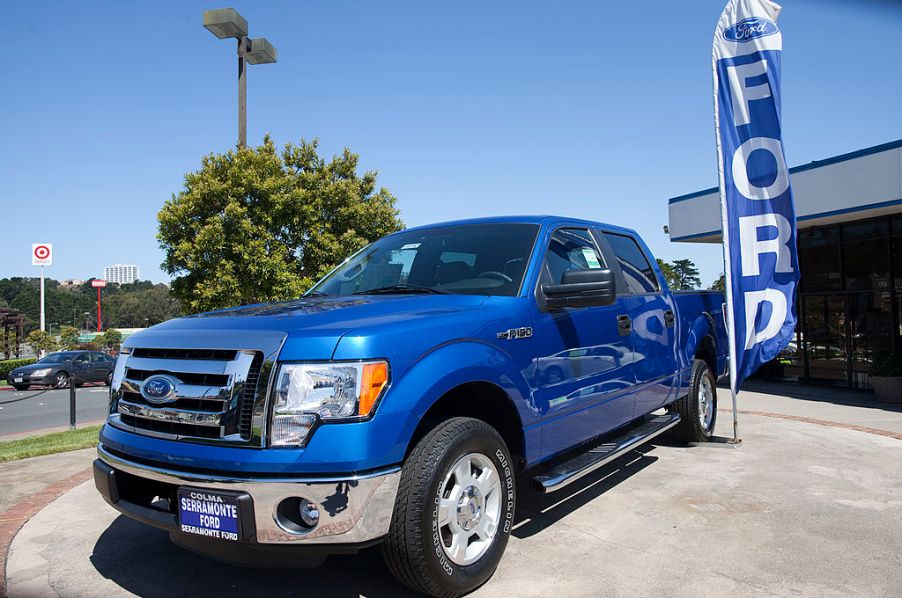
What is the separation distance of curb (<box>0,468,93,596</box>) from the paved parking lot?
0.21 ft

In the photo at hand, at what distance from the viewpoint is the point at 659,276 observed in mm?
5664

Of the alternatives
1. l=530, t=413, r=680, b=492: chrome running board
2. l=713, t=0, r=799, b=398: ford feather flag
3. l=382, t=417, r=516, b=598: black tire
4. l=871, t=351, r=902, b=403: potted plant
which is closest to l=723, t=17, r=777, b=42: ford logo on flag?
l=713, t=0, r=799, b=398: ford feather flag

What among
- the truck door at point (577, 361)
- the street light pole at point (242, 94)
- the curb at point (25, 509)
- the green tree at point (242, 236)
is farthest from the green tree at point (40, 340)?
the truck door at point (577, 361)

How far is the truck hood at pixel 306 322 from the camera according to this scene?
2633mm

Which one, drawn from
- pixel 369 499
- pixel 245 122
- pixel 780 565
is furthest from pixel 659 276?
pixel 245 122

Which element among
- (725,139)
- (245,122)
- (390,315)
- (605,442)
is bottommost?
(605,442)

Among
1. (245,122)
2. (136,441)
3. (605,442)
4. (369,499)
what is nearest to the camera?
(369,499)

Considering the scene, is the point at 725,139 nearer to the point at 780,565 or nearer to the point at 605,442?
the point at 605,442

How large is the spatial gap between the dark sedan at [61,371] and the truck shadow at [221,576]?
20860 mm

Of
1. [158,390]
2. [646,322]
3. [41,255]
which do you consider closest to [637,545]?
[646,322]

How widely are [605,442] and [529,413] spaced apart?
155cm

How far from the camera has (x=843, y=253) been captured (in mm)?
13219

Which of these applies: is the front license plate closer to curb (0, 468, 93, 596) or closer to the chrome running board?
curb (0, 468, 93, 596)

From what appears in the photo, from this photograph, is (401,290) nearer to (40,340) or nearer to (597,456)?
(597,456)
